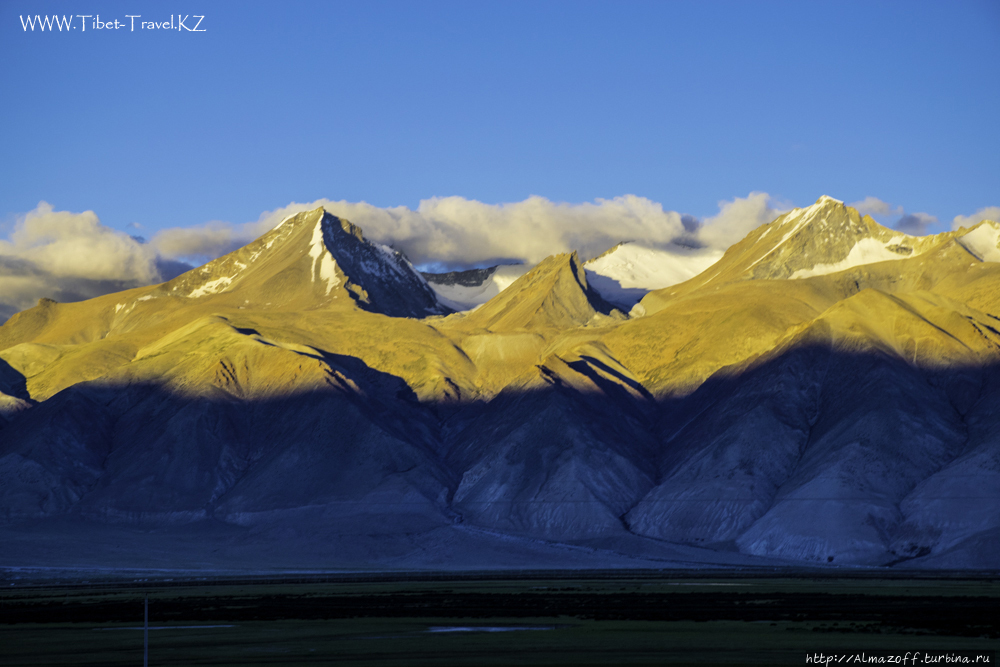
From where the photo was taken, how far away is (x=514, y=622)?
205 ft

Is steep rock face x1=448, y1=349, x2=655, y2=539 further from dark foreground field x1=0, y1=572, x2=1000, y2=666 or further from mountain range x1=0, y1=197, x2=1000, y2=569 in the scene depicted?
dark foreground field x1=0, y1=572, x2=1000, y2=666

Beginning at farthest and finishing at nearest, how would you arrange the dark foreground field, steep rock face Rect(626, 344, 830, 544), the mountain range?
steep rock face Rect(626, 344, 830, 544) → the mountain range → the dark foreground field

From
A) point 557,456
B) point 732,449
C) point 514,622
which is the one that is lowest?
point 514,622

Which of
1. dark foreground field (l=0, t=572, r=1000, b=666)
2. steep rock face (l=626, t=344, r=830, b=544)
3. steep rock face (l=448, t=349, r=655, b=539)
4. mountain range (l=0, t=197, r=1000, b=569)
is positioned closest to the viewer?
dark foreground field (l=0, t=572, r=1000, b=666)

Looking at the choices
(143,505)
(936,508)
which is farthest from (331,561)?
(936,508)

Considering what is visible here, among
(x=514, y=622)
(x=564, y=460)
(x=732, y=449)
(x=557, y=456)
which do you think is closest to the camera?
(x=514, y=622)

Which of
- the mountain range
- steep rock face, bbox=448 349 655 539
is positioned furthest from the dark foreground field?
steep rock face, bbox=448 349 655 539

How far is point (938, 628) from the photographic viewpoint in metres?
53.1

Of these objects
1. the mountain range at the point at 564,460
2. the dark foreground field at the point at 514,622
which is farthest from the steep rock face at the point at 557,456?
the dark foreground field at the point at 514,622

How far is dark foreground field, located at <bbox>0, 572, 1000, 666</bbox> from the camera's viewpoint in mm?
47969

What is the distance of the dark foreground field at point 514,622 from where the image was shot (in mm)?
47969

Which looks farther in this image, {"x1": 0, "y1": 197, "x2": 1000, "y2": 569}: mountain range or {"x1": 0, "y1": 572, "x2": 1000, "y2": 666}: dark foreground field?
{"x1": 0, "y1": 197, "x2": 1000, "y2": 569}: mountain range

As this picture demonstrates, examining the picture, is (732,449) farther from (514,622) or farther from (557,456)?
A: (514,622)

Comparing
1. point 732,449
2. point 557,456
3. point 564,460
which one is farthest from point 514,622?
point 557,456
